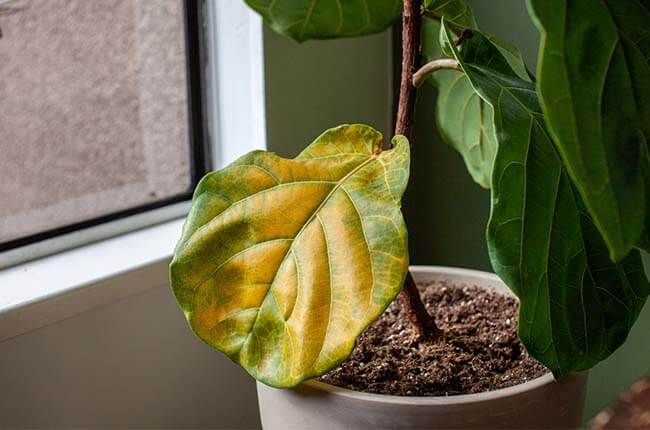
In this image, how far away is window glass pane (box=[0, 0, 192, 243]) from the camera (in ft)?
3.69

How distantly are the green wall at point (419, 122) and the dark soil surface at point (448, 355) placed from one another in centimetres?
34

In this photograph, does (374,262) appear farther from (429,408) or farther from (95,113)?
(95,113)

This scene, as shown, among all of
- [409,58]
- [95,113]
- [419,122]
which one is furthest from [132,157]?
[409,58]

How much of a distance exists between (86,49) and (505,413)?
2.38ft

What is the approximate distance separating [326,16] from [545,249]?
29 cm

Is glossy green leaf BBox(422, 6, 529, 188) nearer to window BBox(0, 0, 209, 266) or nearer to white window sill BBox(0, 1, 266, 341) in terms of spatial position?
white window sill BBox(0, 1, 266, 341)

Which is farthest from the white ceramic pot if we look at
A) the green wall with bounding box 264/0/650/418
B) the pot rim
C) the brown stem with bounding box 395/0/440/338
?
the green wall with bounding box 264/0/650/418

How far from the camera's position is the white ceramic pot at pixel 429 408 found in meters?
0.76

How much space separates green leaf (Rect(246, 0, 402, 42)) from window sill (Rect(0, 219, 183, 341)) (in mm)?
406

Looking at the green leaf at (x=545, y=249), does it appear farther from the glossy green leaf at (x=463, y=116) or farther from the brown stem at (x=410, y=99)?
the glossy green leaf at (x=463, y=116)

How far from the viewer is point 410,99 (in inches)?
33.2

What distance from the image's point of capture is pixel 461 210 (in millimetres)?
1379

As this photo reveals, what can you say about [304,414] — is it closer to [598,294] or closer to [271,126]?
[598,294]

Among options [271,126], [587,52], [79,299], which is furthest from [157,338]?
[587,52]
